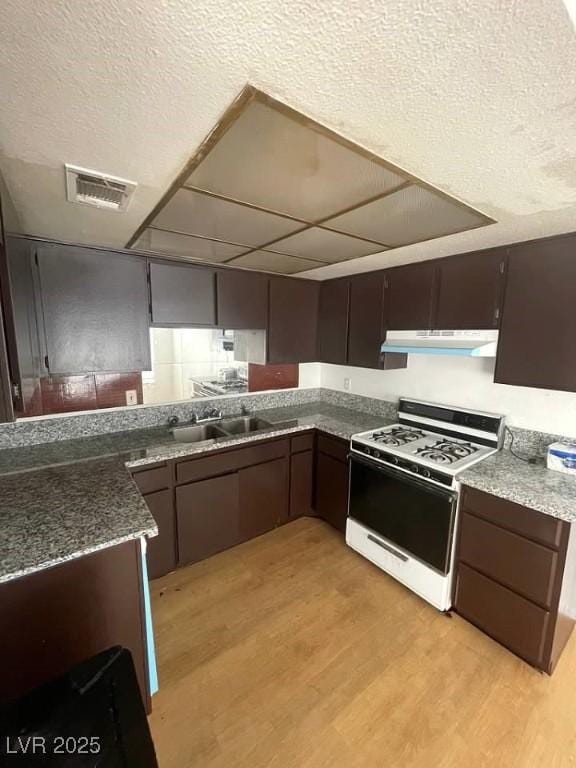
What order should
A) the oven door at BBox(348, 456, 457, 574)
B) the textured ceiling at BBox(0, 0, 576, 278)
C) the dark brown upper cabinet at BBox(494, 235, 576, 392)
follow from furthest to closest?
the oven door at BBox(348, 456, 457, 574) < the dark brown upper cabinet at BBox(494, 235, 576, 392) < the textured ceiling at BBox(0, 0, 576, 278)

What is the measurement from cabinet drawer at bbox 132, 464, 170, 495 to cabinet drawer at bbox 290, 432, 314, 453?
106 centimetres

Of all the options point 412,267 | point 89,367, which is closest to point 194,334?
point 89,367

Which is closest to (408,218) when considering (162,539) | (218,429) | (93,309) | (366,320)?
(366,320)

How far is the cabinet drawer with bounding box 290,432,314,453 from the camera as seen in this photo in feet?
9.14

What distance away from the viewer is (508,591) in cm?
176

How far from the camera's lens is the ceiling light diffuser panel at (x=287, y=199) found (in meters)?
0.94

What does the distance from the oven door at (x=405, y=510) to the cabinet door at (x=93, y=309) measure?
72.4 inches

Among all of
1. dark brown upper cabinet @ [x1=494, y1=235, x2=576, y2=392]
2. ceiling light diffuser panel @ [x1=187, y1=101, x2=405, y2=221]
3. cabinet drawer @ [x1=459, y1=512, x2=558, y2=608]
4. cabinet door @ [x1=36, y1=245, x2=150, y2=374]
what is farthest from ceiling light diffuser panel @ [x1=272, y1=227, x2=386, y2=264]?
cabinet drawer @ [x1=459, y1=512, x2=558, y2=608]

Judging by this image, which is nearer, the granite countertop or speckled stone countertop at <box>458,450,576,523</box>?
the granite countertop

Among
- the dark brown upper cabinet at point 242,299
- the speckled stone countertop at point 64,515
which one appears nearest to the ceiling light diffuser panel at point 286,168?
the dark brown upper cabinet at point 242,299

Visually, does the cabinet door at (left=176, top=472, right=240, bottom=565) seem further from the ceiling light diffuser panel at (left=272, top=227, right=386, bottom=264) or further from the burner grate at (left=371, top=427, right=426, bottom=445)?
the ceiling light diffuser panel at (left=272, top=227, right=386, bottom=264)

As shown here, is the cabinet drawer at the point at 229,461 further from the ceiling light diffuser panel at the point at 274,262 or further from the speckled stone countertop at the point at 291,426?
the ceiling light diffuser panel at the point at 274,262

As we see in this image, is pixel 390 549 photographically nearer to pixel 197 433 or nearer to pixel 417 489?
pixel 417 489

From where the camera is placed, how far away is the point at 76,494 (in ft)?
5.15
